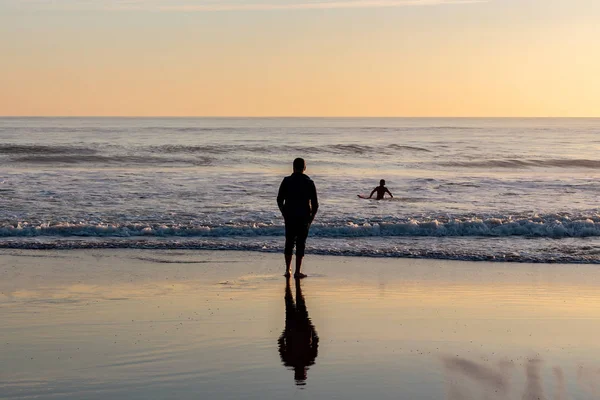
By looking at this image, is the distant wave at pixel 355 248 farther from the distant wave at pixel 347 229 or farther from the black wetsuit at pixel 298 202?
the black wetsuit at pixel 298 202

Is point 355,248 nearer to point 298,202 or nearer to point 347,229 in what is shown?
point 347,229

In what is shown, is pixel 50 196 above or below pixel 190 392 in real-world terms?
above

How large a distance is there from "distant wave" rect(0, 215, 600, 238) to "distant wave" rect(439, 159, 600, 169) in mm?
24529

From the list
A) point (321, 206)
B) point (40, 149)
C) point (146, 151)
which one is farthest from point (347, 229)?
point (40, 149)

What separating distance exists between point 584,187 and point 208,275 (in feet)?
69.4

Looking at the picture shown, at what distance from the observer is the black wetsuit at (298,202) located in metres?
11.1

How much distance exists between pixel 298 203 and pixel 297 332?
11.2 feet

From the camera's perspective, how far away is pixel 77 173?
31.6m

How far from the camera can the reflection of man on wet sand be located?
267 inches

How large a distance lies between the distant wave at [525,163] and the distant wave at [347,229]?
24.5 metres

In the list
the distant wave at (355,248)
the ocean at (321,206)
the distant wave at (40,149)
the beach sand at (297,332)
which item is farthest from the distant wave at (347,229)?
the distant wave at (40,149)

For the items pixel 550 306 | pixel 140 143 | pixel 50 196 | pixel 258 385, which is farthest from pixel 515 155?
pixel 258 385

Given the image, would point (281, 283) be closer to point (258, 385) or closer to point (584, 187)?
point (258, 385)

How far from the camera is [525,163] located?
43188 millimetres
